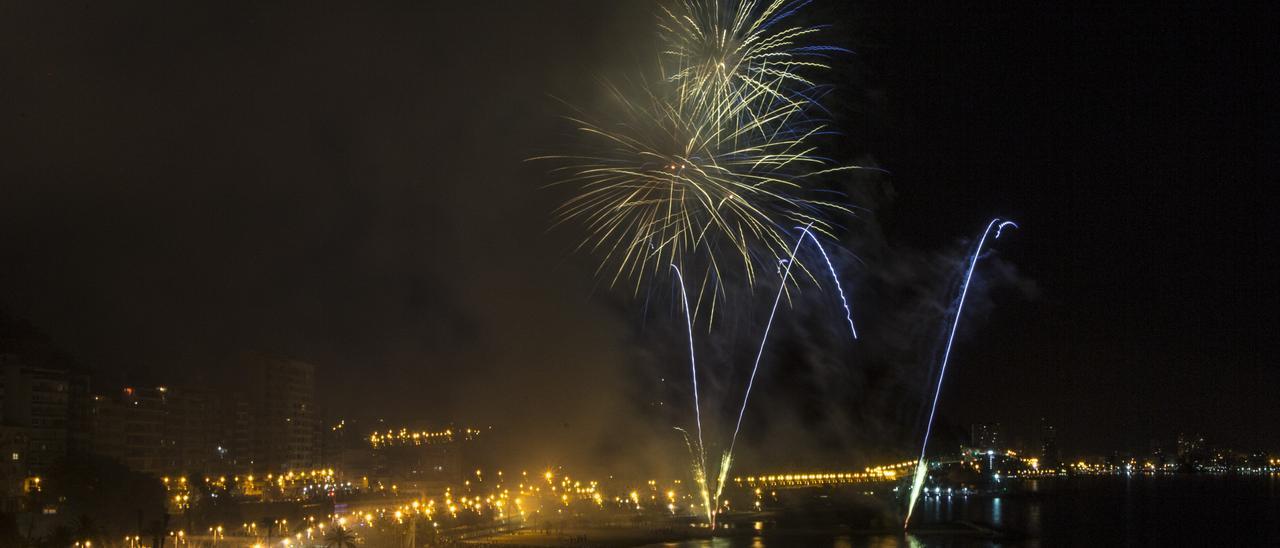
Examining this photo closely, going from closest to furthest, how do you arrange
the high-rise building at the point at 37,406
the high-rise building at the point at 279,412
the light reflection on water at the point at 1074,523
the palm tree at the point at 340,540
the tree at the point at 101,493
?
the palm tree at the point at 340,540 < the tree at the point at 101,493 < the high-rise building at the point at 37,406 < the light reflection on water at the point at 1074,523 < the high-rise building at the point at 279,412

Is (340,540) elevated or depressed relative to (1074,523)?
elevated

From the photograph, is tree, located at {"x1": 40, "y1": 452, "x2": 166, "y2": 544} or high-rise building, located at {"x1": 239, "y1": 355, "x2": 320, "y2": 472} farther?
high-rise building, located at {"x1": 239, "y1": 355, "x2": 320, "y2": 472}

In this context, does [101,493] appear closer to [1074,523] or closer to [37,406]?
[37,406]

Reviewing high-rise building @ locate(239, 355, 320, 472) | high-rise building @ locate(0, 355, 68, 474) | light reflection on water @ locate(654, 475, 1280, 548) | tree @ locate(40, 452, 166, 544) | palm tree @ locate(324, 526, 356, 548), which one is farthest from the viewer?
high-rise building @ locate(239, 355, 320, 472)

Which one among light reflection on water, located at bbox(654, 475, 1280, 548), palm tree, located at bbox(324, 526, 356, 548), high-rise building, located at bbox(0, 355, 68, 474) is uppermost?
high-rise building, located at bbox(0, 355, 68, 474)

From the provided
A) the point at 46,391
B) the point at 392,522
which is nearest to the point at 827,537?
the point at 392,522

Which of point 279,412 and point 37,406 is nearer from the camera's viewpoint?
point 37,406

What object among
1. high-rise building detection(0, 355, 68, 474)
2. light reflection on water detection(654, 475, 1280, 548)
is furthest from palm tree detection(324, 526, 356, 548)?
high-rise building detection(0, 355, 68, 474)

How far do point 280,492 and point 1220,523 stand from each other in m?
43.5

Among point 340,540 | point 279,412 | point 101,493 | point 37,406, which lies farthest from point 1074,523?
point 37,406

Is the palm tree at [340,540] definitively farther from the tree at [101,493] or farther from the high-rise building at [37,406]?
the high-rise building at [37,406]

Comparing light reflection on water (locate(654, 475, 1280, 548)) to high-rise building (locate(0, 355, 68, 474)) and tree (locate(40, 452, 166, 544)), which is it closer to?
tree (locate(40, 452, 166, 544))

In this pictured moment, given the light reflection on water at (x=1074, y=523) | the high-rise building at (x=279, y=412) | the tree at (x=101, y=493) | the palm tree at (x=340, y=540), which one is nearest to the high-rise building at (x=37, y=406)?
the tree at (x=101, y=493)

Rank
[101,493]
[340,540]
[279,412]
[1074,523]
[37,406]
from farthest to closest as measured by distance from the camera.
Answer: [279,412] < [1074,523] < [37,406] < [101,493] < [340,540]
